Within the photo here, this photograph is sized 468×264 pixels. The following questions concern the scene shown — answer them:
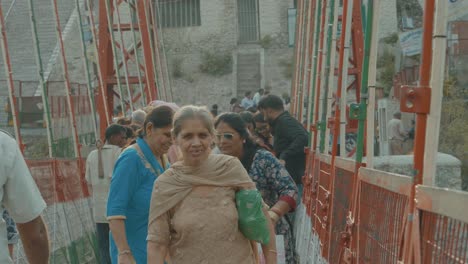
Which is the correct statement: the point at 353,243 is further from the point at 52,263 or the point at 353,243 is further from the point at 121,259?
the point at 52,263

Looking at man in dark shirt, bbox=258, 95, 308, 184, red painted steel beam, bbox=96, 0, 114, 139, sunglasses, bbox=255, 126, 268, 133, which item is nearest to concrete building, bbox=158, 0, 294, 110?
red painted steel beam, bbox=96, 0, 114, 139

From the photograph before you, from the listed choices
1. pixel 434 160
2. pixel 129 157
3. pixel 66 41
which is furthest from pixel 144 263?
pixel 66 41

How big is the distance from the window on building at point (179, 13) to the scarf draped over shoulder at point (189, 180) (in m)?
39.8

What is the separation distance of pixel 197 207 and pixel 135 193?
1097mm

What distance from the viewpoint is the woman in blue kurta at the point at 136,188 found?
552cm

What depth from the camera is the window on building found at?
44.3 m

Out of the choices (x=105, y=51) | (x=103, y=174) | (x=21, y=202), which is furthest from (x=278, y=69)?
(x=21, y=202)

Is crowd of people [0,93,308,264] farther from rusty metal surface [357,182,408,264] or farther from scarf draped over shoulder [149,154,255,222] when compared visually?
rusty metal surface [357,182,408,264]

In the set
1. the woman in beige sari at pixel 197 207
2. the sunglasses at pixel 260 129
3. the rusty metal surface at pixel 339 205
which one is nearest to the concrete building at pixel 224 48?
the sunglasses at pixel 260 129

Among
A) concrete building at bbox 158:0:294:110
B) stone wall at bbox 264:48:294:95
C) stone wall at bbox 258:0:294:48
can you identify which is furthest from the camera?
stone wall at bbox 258:0:294:48

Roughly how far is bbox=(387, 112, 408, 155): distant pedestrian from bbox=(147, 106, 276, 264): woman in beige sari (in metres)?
5.33

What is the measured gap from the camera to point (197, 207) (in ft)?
15.1

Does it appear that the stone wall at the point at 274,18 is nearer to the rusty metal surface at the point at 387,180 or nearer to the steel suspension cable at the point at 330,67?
the steel suspension cable at the point at 330,67

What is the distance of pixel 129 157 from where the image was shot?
5652 millimetres
